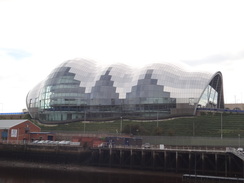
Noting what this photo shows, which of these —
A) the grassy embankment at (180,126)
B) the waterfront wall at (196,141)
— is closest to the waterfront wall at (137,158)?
the waterfront wall at (196,141)

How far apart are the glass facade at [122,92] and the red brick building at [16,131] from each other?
2726 centimetres

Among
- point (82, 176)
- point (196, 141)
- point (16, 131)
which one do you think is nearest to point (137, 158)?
point (82, 176)

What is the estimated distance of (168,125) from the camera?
98625 mm

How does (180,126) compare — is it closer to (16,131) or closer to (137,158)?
(137,158)

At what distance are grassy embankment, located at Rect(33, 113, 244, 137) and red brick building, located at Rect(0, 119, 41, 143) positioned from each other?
58.5 feet

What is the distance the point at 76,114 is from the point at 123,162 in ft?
161

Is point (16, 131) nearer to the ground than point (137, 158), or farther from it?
farther from it

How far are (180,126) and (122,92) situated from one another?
74.3ft

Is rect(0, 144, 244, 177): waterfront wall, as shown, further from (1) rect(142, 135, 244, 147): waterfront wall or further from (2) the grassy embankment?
(2) the grassy embankment

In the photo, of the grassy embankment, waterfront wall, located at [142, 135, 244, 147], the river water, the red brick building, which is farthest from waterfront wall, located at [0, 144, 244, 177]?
the grassy embankment

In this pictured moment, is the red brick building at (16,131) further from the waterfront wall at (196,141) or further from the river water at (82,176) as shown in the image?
the waterfront wall at (196,141)

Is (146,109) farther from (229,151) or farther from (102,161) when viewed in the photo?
(229,151)

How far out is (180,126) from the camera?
317ft

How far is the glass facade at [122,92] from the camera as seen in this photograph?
10519 centimetres
